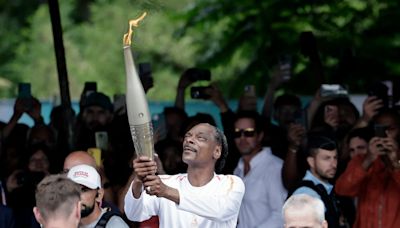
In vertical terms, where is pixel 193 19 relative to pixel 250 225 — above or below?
above

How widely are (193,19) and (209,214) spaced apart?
8.49 metres

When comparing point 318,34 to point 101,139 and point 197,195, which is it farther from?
point 197,195

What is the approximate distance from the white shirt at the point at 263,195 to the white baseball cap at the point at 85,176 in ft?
7.12

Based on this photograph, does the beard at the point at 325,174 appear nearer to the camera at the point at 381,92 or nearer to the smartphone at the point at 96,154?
the smartphone at the point at 96,154

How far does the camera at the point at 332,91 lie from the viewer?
12747mm

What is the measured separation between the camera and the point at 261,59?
16578 millimetres

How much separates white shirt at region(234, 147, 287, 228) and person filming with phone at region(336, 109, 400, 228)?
584 mm

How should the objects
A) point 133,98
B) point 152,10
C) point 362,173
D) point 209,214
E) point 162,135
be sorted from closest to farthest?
1. point 133,98
2. point 209,214
3. point 152,10
4. point 362,173
5. point 162,135

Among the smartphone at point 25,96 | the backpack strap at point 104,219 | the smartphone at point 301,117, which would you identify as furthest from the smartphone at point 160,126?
the backpack strap at point 104,219

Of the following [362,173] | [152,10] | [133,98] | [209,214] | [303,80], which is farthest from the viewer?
[303,80]

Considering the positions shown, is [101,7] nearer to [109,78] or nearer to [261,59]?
[109,78]

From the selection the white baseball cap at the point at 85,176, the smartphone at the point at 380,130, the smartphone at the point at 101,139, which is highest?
the smartphone at the point at 101,139

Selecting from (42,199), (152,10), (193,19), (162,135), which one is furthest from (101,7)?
(42,199)

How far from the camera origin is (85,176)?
9430 millimetres
